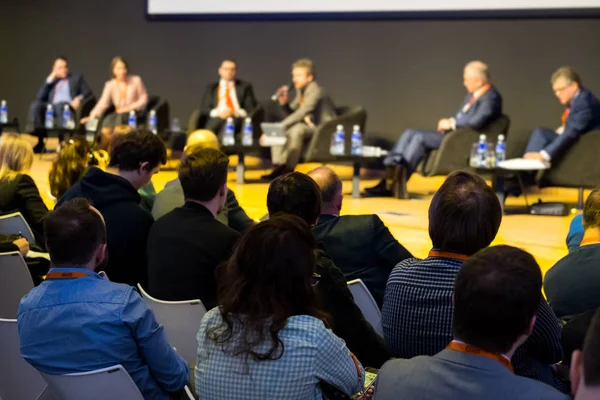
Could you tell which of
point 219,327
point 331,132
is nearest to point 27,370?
point 219,327

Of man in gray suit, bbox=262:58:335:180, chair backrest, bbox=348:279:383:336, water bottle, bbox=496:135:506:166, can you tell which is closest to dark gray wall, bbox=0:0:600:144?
man in gray suit, bbox=262:58:335:180

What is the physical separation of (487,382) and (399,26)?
841 centimetres

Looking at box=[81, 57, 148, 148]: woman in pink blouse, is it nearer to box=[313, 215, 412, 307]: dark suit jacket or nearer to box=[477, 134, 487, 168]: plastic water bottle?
box=[477, 134, 487, 168]: plastic water bottle

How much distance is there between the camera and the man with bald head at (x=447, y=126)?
307 inches

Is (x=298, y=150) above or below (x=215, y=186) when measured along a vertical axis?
below

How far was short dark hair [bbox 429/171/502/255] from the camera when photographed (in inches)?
98.1

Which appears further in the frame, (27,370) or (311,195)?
(311,195)

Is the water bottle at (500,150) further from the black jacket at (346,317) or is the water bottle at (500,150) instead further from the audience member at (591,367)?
the audience member at (591,367)

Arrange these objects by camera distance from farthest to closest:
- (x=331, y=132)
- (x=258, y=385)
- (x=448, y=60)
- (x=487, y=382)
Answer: (x=448, y=60) < (x=331, y=132) < (x=258, y=385) < (x=487, y=382)

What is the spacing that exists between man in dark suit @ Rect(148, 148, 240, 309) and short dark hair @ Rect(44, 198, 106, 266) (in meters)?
0.67

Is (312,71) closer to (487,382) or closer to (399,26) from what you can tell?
(399,26)

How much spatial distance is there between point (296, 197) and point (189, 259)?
42cm

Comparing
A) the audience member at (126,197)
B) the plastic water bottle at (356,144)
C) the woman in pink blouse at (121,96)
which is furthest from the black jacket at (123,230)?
the woman in pink blouse at (121,96)

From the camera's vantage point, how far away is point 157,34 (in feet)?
38.3
